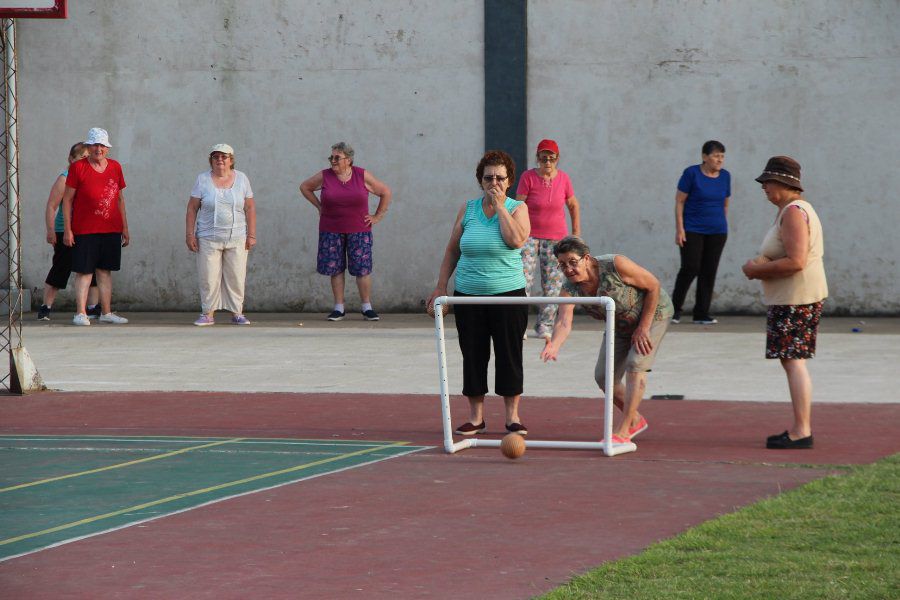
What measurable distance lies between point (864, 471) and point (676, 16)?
36.1 feet

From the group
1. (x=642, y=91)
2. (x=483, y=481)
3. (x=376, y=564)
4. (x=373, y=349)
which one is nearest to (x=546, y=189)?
(x=373, y=349)

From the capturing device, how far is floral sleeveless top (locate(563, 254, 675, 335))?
9.45 metres

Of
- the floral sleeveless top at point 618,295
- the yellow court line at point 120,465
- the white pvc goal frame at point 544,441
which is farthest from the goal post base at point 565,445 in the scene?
the yellow court line at point 120,465

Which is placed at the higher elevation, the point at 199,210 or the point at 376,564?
the point at 199,210

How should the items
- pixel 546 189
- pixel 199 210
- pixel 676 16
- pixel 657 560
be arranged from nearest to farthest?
pixel 657 560 < pixel 546 189 < pixel 199 210 < pixel 676 16

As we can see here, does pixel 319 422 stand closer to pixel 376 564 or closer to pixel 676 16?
pixel 376 564

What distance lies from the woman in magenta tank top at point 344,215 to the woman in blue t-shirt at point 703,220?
3.23 meters

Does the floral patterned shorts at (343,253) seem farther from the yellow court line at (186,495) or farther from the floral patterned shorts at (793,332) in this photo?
the floral patterned shorts at (793,332)

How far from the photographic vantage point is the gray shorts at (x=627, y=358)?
31.2 ft

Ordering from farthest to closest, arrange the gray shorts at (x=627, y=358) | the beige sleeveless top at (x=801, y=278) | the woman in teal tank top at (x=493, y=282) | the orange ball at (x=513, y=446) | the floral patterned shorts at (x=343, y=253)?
the floral patterned shorts at (x=343, y=253) → the woman in teal tank top at (x=493, y=282) → the gray shorts at (x=627, y=358) → the beige sleeveless top at (x=801, y=278) → the orange ball at (x=513, y=446)

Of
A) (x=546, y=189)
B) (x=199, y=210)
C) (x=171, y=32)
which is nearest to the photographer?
(x=546, y=189)

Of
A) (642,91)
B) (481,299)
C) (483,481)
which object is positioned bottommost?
(483,481)

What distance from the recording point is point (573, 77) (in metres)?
18.9

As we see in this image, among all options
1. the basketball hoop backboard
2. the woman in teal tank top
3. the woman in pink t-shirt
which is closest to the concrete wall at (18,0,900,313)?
the woman in pink t-shirt
